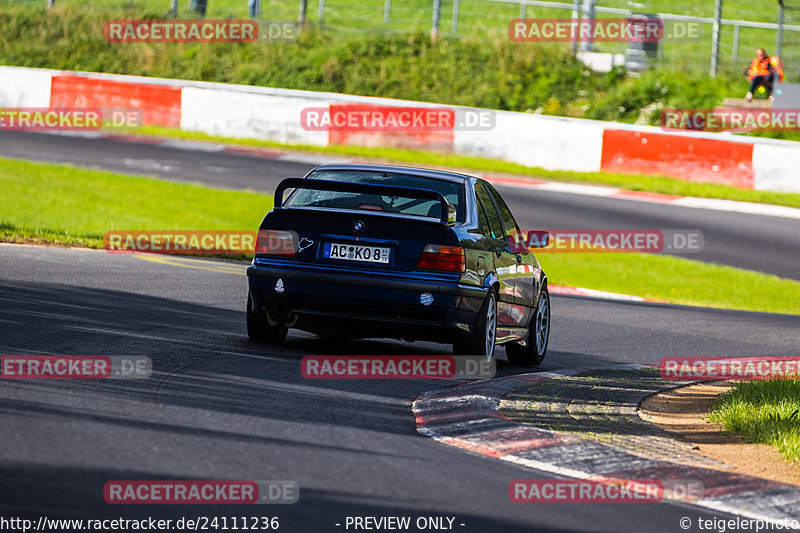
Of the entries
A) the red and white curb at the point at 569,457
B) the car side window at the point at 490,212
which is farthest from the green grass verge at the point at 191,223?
the red and white curb at the point at 569,457

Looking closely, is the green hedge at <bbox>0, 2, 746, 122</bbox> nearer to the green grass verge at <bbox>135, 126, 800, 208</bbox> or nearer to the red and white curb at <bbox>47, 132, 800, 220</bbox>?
the green grass verge at <bbox>135, 126, 800, 208</bbox>

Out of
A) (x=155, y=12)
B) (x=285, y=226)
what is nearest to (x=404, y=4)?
(x=155, y=12)

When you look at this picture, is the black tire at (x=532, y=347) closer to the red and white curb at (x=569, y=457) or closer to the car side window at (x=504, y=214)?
the car side window at (x=504, y=214)

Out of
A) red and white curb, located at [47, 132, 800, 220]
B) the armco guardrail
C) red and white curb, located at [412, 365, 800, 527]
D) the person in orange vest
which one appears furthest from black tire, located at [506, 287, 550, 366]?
the person in orange vest

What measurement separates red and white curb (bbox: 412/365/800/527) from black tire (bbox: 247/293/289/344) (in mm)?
2102

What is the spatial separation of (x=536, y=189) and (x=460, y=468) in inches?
791

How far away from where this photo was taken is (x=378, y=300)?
9.23 m

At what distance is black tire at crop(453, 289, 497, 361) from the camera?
9.45m

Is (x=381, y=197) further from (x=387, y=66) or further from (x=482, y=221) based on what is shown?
(x=387, y=66)

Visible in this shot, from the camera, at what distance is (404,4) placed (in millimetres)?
37688

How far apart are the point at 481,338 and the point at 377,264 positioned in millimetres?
957

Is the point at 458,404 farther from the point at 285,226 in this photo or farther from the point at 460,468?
the point at 285,226

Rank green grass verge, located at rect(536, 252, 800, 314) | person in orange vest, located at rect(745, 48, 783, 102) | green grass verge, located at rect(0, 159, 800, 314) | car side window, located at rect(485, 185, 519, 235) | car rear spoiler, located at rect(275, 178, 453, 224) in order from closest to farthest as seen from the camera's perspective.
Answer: car rear spoiler, located at rect(275, 178, 453, 224) → car side window, located at rect(485, 185, 519, 235) → green grass verge, located at rect(0, 159, 800, 314) → green grass verge, located at rect(536, 252, 800, 314) → person in orange vest, located at rect(745, 48, 783, 102)

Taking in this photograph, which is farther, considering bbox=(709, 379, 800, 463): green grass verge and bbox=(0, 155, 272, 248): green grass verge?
bbox=(0, 155, 272, 248): green grass verge
